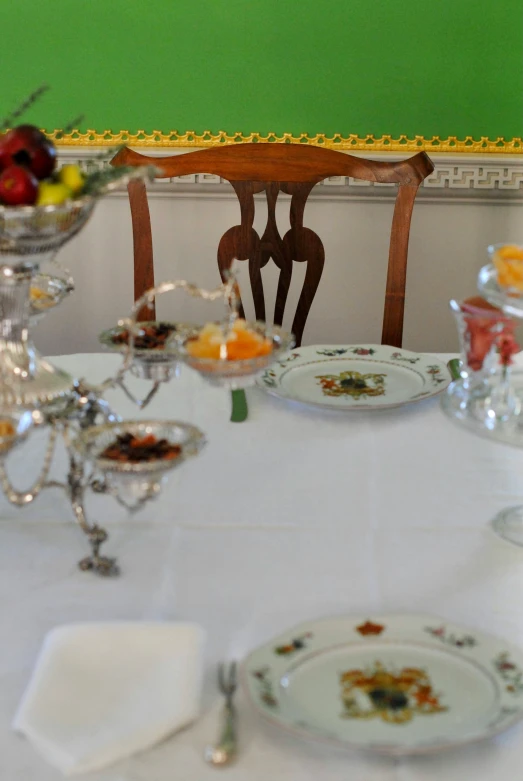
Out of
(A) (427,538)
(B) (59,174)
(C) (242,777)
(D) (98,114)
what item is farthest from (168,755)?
(D) (98,114)

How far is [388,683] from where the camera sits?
69 cm

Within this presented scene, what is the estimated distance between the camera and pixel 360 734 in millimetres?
639

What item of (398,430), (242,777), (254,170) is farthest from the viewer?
(254,170)

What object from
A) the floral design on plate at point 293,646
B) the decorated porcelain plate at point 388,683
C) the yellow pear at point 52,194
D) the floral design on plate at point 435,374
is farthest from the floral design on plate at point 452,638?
the floral design on plate at point 435,374

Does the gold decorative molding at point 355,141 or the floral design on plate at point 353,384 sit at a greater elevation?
the gold decorative molding at point 355,141

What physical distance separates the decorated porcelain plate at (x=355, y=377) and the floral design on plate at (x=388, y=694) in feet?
1.77

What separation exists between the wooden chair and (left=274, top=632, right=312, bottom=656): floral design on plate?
1.02m

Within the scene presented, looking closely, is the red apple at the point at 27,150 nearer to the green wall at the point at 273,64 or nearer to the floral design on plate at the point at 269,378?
the floral design on plate at the point at 269,378

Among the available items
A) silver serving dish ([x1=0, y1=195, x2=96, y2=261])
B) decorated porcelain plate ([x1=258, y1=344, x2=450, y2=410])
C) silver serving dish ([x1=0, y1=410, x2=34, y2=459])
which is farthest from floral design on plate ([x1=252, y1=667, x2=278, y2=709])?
decorated porcelain plate ([x1=258, y1=344, x2=450, y2=410])

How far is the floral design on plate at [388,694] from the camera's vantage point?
66cm

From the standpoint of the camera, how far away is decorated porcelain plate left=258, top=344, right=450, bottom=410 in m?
1.25

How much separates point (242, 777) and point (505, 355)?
1.64 ft

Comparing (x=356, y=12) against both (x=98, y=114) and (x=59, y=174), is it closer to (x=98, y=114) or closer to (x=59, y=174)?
(x=98, y=114)

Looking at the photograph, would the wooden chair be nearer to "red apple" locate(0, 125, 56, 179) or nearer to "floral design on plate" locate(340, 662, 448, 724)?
"red apple" locate(0, 125, 56, 179)
